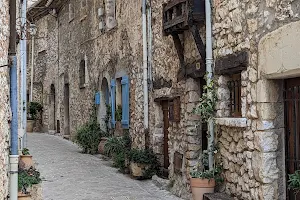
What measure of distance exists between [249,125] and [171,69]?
3.18 m

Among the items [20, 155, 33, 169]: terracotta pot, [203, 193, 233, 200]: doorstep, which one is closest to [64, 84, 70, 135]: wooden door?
[20, 155, 33, 169]: terracotta pot

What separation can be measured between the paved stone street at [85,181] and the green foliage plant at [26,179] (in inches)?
35.3

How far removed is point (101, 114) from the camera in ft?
44.8

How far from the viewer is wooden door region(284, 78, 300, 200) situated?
4.74m

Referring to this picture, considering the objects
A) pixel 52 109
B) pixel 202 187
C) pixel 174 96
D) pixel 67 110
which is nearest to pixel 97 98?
pixel 67 110

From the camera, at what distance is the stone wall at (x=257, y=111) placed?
15.9 feet

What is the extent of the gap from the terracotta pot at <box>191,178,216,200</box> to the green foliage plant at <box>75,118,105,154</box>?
7.21 metres

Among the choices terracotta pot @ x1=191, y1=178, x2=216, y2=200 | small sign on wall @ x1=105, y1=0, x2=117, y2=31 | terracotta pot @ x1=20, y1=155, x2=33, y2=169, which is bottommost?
terracotta pot @ x1=191, y1=178, x2=216, y2=200

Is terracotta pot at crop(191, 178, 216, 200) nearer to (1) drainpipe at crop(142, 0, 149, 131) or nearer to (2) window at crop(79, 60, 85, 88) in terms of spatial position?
(1) drainpipe at crop(142, 0, 149, 131)

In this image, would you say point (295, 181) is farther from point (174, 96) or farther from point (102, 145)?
point (102, 145)

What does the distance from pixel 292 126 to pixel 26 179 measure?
348 centimetres

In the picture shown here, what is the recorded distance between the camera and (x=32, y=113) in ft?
70.9

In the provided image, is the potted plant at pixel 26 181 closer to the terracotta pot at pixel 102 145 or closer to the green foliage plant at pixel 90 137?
the terracotta pot at pixel 102 145

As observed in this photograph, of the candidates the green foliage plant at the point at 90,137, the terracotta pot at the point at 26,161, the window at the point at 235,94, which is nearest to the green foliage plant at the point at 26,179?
the terracotta pot at the point at 26,161
